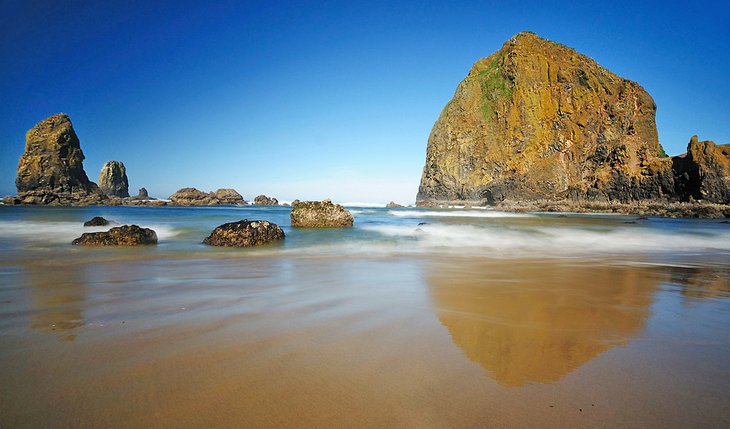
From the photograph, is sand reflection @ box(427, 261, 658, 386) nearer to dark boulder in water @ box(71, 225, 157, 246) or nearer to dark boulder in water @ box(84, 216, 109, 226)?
dark boulder in water @ box(71, 225, 157, 246)

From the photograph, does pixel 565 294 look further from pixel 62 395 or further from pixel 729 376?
pixel 62 395

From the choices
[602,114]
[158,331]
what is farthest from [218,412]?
[602,114]

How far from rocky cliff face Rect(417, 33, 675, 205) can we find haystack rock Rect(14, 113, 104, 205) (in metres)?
63.4

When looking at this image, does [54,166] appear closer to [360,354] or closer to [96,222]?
[96,222]

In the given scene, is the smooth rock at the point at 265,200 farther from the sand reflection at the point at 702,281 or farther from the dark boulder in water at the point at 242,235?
the sand reflection at the point at 702,281

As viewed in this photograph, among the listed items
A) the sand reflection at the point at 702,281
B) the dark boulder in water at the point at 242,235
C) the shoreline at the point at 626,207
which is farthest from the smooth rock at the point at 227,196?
the sand reflection at the point at 702,281

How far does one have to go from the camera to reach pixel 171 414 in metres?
1.34

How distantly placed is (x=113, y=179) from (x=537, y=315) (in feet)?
326

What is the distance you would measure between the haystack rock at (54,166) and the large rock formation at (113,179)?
77.4 ft

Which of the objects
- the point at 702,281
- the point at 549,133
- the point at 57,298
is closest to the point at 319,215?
the point at 57,298

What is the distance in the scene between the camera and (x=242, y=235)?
26.2ft

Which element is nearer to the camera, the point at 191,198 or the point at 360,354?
the point at 360,354

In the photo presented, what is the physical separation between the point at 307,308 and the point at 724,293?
4.58 metres

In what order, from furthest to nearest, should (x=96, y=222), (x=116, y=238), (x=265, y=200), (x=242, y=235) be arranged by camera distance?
(x=265, y=200) → (x=96, y=222) → (x=242, y=235) → (x=116, y=238)
